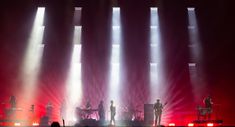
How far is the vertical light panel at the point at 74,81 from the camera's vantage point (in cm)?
1864

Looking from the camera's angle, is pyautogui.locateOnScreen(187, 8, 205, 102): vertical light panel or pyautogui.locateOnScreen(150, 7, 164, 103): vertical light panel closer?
pyautogui.locateOnScreen(187, 8, 205, 102): vertical light panel

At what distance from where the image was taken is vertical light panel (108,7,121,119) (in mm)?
19106

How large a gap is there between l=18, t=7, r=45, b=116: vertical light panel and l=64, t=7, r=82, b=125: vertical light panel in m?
1.95

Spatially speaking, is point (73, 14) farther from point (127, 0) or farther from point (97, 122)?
point (97, 122)

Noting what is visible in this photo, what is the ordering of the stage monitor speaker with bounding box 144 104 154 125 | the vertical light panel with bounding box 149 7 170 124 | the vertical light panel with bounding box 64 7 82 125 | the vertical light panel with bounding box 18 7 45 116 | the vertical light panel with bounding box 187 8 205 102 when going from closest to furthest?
the stage monitor speaker with bounding box 144 104 154 125 < the vertical light panel with bounding box 187 8 205 102 < the vertical light panel with bounding box 64 7 82 125 < the vertical light panel with bounding box 149 7 170 124 < the vertical light panel with bounding box 18 7 45 116

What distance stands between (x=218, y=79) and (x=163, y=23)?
4.59m

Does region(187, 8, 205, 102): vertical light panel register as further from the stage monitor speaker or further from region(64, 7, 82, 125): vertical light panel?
region(64, 7, 82, 125): vertical light panel

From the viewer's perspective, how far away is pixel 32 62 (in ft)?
63.4

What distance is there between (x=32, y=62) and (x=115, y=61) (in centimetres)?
496

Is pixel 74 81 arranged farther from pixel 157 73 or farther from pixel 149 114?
pixel 149 114

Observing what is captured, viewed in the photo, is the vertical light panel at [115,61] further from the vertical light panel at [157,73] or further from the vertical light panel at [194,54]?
the vertical light panel at [194,54]

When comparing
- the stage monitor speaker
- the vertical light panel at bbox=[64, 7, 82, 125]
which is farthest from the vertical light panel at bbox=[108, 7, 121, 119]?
the stage monitor speaker

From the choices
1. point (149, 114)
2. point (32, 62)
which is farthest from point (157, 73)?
point (32, 62)

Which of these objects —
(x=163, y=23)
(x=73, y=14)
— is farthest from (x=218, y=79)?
(x=73, y=14)
